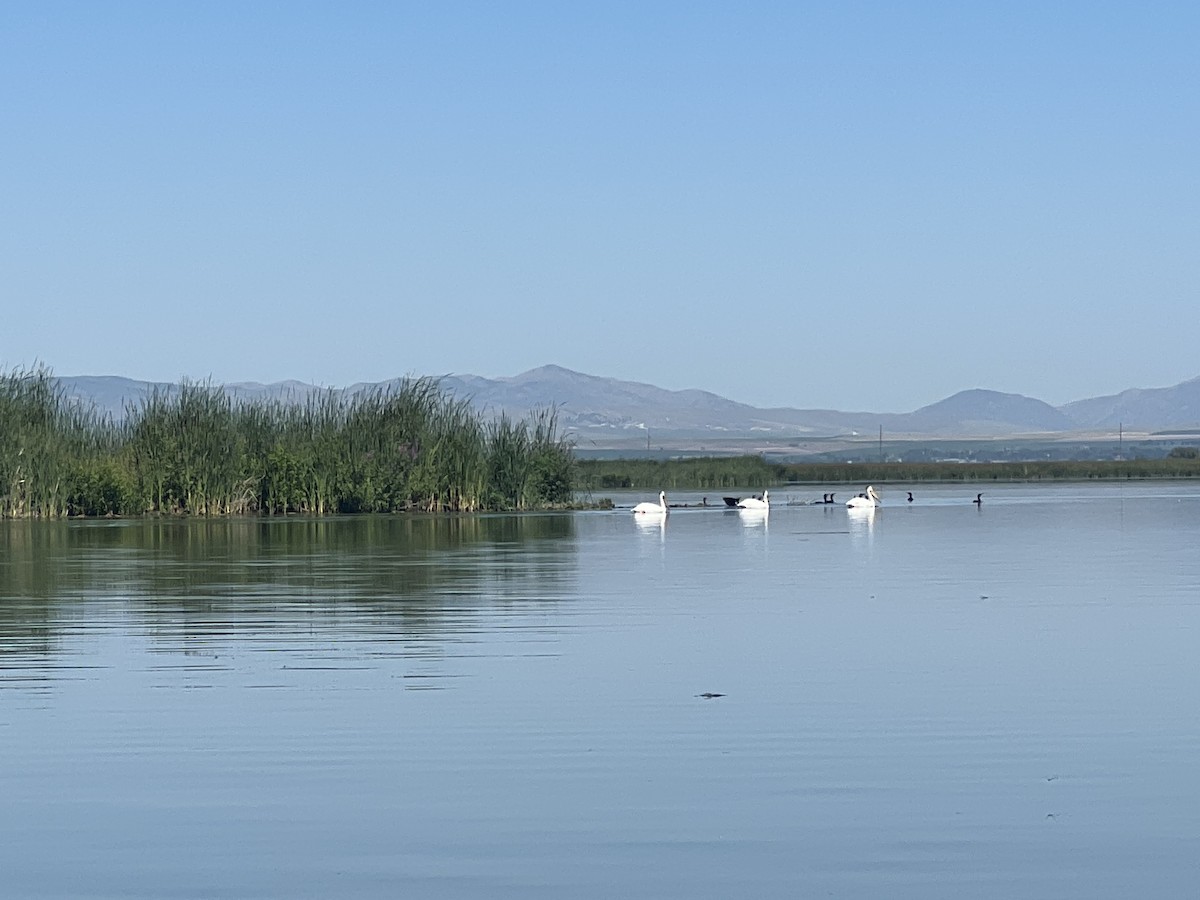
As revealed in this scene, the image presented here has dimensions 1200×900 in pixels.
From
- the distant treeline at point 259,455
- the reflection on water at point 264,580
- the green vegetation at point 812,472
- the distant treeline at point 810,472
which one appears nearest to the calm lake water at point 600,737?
the reflection on water at point 264,580

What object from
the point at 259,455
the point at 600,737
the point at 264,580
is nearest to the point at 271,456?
the point at 259,455

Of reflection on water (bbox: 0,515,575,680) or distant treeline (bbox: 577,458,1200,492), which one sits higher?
distant treeline (bbox: 577,458,1200,492)

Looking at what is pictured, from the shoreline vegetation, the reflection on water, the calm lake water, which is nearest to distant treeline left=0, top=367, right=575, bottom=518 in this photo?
the shoreline vegetation

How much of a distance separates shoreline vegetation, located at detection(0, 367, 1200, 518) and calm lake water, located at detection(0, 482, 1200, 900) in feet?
64.9

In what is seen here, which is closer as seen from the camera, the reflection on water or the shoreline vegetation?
the reflection on water

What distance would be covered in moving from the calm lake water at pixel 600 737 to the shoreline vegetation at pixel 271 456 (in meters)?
19.8

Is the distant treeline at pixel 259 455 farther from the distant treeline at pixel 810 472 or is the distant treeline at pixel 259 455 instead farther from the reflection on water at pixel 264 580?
the distant treeline at pixel 810 472

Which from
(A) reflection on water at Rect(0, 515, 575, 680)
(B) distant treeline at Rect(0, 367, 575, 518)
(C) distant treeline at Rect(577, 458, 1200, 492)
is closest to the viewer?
(A) reflection on water at Rect(0, 515, 575, 680)

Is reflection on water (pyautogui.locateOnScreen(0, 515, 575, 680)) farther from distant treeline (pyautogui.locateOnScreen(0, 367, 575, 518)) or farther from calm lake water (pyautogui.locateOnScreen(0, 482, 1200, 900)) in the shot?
distant treeline (pyautogui.locateOnScreen(0, 367, 575, 518))

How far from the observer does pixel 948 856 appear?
25.1 ft

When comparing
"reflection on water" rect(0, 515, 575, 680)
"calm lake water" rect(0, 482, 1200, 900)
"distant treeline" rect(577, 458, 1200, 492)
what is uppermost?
"distant treeline" rect(577, 458, 1200, 492)

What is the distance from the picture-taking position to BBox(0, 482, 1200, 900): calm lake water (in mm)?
7586

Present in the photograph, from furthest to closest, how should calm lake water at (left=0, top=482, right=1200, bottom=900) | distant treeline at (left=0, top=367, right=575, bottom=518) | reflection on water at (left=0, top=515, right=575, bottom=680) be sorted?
distant treeline at (left=0, top=367, right=575, bottom=518)
reflection on water at (left=0, top=515, right=575, bottom=680)
calm lake water at (left=0, top=482, right=1200, bottom=900)

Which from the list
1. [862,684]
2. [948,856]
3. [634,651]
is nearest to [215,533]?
[634,651]
